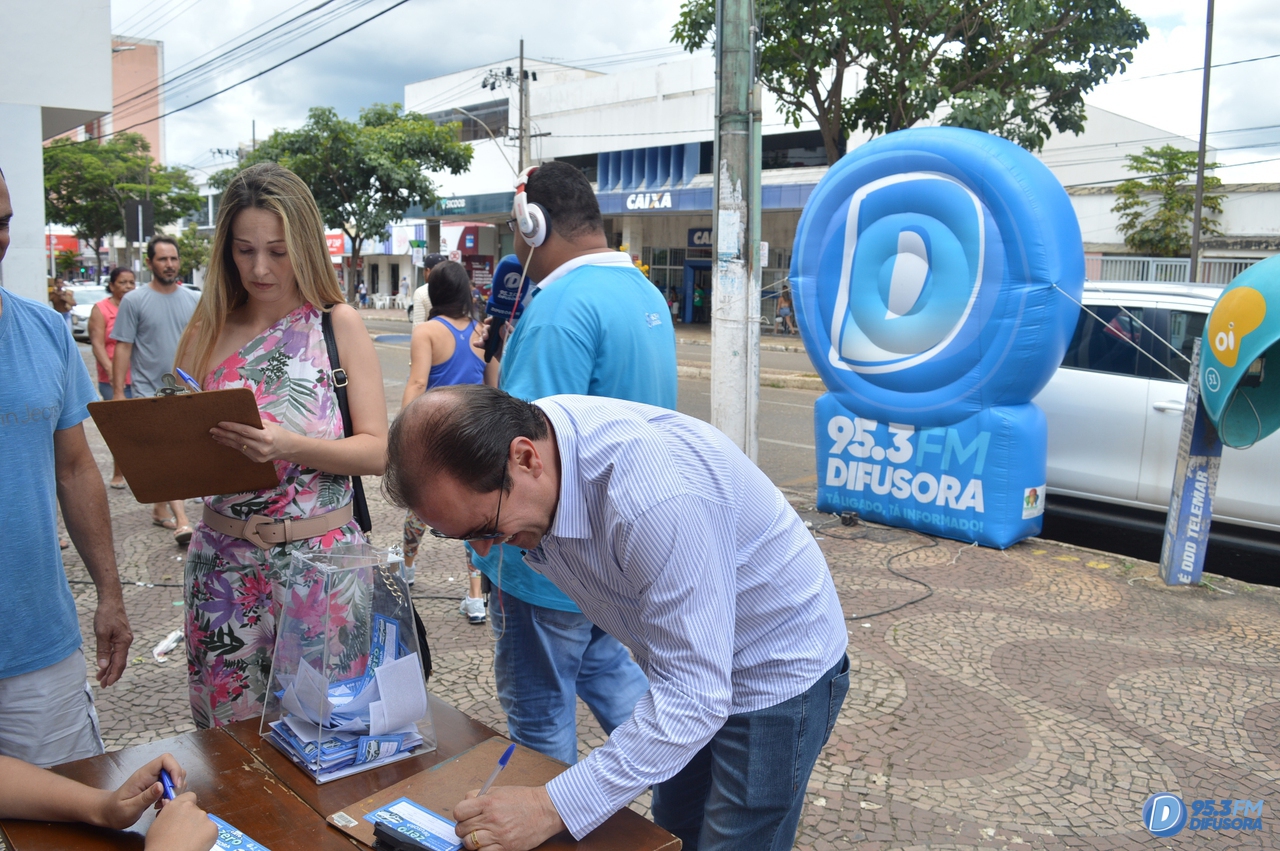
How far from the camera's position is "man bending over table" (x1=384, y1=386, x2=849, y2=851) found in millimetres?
1386

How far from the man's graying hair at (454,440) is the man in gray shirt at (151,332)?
549 cm

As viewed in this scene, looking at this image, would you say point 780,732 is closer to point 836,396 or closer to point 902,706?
point 902,706

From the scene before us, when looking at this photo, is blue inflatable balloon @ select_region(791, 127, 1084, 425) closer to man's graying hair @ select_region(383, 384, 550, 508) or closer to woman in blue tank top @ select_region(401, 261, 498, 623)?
woman in blue tank top @ select_region(401, 261, 498, 623)

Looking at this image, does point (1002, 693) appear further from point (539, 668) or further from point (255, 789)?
point (255, 789)

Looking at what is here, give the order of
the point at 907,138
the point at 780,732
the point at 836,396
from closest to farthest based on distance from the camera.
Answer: the point at 780,732 < the point at 907,138 < the point at 836,396

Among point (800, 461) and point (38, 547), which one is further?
point (800, 461)

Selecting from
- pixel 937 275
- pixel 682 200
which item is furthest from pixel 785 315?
pixel 937 275

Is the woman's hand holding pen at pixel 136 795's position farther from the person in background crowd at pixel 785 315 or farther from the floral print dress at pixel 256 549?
the person in background crowd at pixel 785 315

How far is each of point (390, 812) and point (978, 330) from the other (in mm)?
4896

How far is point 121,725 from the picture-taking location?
11.5 ft

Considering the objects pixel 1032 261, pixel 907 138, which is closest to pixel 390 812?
pixel 1032 261

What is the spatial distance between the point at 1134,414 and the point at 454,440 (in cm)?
569

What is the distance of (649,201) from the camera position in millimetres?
28984
